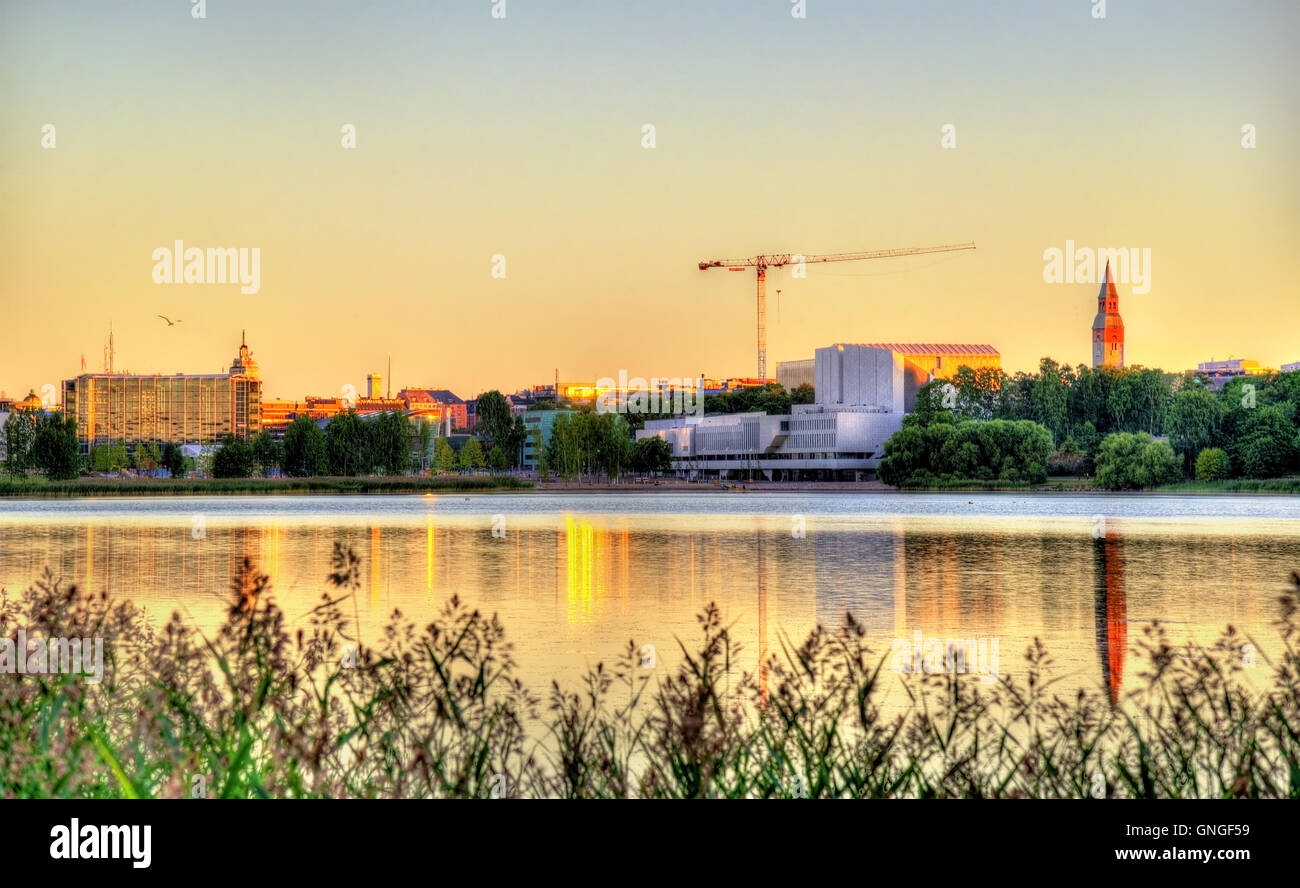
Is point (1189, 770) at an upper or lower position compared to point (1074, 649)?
upper

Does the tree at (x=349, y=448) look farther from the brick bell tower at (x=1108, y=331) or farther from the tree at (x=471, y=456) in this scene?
the brick bell tower at (x=1108, y=331)

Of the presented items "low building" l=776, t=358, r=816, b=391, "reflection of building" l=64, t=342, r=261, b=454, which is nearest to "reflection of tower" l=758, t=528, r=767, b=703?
"reflection of building" l=64, t=342, r=261, b=454

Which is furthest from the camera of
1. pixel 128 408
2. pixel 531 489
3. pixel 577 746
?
pixel 128 408

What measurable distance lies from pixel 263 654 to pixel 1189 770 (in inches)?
138

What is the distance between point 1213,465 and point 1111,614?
7072 centimetres

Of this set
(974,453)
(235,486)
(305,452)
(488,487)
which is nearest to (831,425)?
(974,453)

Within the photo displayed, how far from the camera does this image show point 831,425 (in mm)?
114875

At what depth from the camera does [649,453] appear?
4660 inches

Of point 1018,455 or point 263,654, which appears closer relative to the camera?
point 263,654

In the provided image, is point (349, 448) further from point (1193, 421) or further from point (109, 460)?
point (1193, 421)

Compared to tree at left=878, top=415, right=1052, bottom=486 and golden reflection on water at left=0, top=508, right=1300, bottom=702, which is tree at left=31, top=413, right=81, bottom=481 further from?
tree at left=878, top=415, right=1052, bottom=486

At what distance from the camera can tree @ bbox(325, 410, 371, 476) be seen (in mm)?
100812
